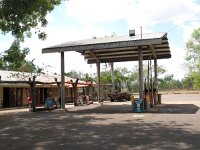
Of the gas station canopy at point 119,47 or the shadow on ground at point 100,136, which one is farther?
the gas station canopy at point 119,47

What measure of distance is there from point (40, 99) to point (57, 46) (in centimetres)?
1514

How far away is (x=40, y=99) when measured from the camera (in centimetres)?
4169

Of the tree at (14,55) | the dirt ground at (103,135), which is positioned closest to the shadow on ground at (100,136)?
the dirt ground at (103,135)

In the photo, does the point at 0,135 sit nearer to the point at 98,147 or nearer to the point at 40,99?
the point at 98,147

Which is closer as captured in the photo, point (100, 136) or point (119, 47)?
point (100, 136)

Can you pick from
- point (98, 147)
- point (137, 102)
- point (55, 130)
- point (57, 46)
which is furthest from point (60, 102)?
point (98, 147)

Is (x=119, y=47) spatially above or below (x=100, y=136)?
above

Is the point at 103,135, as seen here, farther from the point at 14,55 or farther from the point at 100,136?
the point at 14,55

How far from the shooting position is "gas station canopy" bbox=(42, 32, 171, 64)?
24.9m

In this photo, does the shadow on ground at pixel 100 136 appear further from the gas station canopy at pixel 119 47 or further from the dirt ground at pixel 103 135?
the gas station canopy at pixel 119 47

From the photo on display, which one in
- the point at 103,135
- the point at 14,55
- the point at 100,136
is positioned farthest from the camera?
the point at 14,55

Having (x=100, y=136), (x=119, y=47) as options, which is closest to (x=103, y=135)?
(x=100, y=136)

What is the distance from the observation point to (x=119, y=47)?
26.2m

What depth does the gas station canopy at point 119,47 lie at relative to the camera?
2489cm
